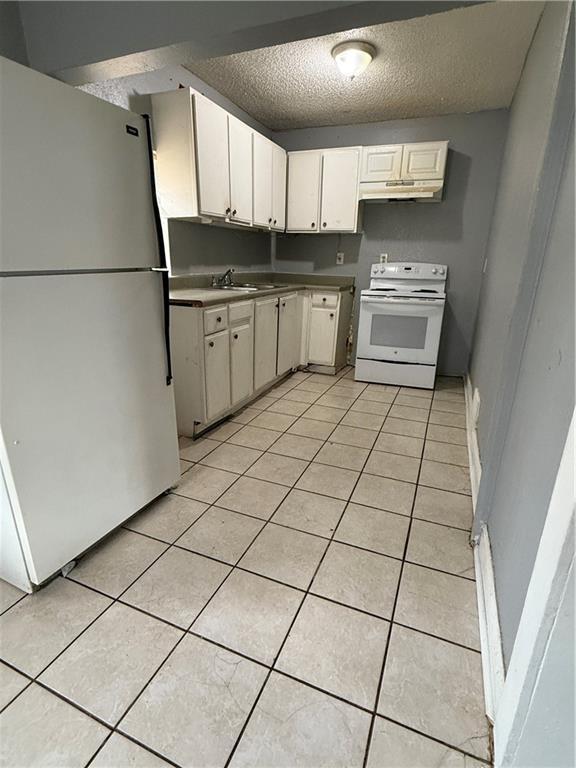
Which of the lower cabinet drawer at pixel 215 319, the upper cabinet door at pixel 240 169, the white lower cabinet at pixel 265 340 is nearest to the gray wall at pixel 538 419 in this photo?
the lower cabinet drawer at pixel 215 319

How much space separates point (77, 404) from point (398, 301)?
2883mm

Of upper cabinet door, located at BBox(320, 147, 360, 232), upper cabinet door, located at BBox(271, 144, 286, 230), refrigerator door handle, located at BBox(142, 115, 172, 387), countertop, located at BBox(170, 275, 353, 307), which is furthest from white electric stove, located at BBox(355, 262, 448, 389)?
refrigerator door handle, located at BBox(142, 115, 172, 387)

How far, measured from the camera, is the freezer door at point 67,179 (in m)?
1.08

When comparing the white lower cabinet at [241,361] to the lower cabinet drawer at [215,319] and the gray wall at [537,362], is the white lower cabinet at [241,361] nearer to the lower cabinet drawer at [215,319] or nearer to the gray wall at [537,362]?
the lower cabinet drawer at [215,319]

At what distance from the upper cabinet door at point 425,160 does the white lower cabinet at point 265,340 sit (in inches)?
66.2

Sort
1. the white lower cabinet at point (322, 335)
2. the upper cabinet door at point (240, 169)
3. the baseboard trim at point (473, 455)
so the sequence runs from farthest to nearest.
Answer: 1. the white lower cabinet at point (322, 335)
2. the upper cabinet door at point (240, 169)
3. the baseboard trim at point (473, 455)

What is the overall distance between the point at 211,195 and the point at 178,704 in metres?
2.70

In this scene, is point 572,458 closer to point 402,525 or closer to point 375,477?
point 402,525

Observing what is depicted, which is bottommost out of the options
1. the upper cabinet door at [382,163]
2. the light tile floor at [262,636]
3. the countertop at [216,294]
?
the light tile floor at [262,636]

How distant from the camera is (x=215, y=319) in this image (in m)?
2.47

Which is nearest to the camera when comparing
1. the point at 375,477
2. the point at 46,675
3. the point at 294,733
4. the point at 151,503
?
the point at 294,733

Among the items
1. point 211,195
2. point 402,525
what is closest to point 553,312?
point 402,525

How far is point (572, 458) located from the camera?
2.33 ft

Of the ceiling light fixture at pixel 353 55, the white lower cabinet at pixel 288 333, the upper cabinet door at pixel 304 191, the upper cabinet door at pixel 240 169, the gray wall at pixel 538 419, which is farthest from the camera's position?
the upper cabinet door at pixel 304 191
